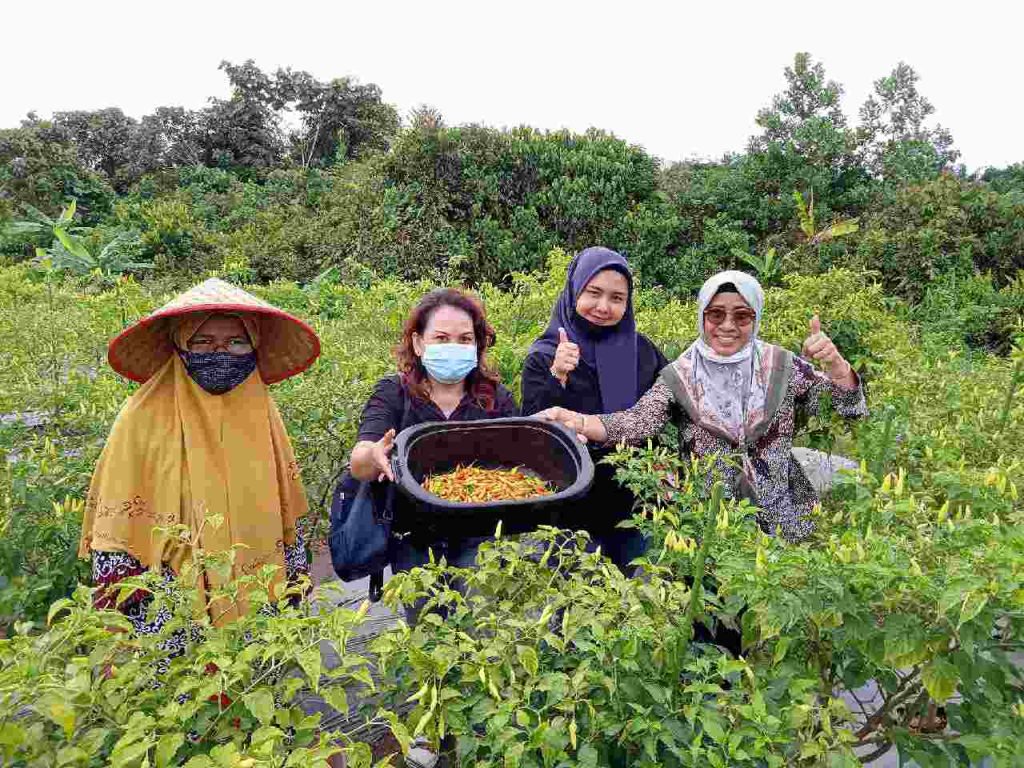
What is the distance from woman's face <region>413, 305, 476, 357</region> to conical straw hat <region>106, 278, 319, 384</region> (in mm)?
384

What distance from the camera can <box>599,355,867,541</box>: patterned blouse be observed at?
237cm

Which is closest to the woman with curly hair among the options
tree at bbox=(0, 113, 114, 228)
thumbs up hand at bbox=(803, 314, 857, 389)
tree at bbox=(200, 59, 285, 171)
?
thumbs up hand at bbox=(803, 314, 857, 389)

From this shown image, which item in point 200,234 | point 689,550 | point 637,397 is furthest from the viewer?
point 200,234

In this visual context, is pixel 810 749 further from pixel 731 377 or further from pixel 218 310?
pixel 218 310

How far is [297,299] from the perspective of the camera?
8.10 meters

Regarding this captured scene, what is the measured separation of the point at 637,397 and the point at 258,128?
23197 millimetres

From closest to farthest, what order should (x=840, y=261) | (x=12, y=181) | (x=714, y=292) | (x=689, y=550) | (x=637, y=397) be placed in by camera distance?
(x=689, y=550)
(x=714, y=292)
(x=637, y=397)
(x=840, y=261)
(x=12, y=181)

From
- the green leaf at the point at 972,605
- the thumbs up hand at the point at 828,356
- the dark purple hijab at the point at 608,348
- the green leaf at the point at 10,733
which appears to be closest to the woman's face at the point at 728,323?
the thumbs up hand at the point at 828,356

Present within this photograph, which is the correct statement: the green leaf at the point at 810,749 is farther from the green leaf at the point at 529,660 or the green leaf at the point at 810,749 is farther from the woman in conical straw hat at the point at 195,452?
the woman in conical straw hat at the point at 195,452

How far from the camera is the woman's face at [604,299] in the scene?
2629 mm

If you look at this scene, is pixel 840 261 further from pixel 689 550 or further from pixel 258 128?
pixel 258 128

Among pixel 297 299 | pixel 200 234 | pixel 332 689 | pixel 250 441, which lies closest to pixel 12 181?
pixel 200 234

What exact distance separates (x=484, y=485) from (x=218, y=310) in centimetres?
93

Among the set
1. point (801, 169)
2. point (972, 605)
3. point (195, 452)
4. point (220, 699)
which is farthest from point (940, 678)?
point (801, 169)
